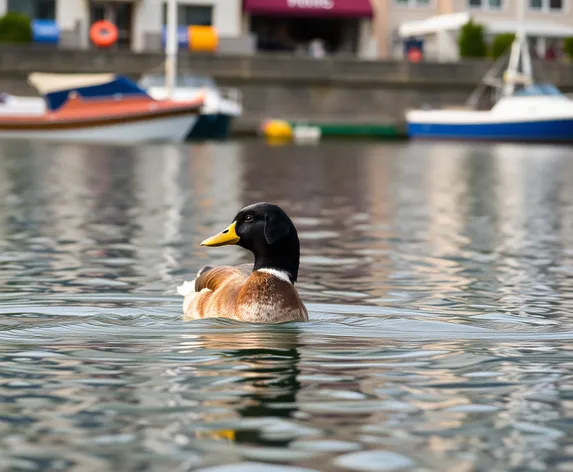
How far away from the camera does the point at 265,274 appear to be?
30.3 feet

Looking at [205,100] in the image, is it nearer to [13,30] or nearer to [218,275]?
[13,30]

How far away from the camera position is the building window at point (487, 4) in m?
75.9

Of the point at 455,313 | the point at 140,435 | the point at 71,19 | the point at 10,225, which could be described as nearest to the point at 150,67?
the point at 71,19

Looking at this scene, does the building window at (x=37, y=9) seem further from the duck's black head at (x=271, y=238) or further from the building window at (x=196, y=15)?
the duck's black head at (x=271, y=238)

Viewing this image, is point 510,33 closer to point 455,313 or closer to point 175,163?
point 175,163

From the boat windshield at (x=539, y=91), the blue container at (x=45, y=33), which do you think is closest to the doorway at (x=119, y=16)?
Answer: the blue container at (x=45, y=33)

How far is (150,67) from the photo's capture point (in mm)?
62500

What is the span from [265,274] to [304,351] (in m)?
0.79

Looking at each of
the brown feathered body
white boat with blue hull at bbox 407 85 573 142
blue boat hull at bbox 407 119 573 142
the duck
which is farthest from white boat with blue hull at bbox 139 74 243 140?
the duck

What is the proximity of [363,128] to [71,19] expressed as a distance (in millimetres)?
13990

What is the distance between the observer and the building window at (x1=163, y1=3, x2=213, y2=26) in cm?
7131

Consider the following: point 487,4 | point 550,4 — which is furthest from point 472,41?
point 550,4

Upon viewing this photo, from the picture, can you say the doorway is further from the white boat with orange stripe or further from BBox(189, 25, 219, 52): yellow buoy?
the white boat with orange stripe

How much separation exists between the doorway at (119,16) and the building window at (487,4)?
647 inches
